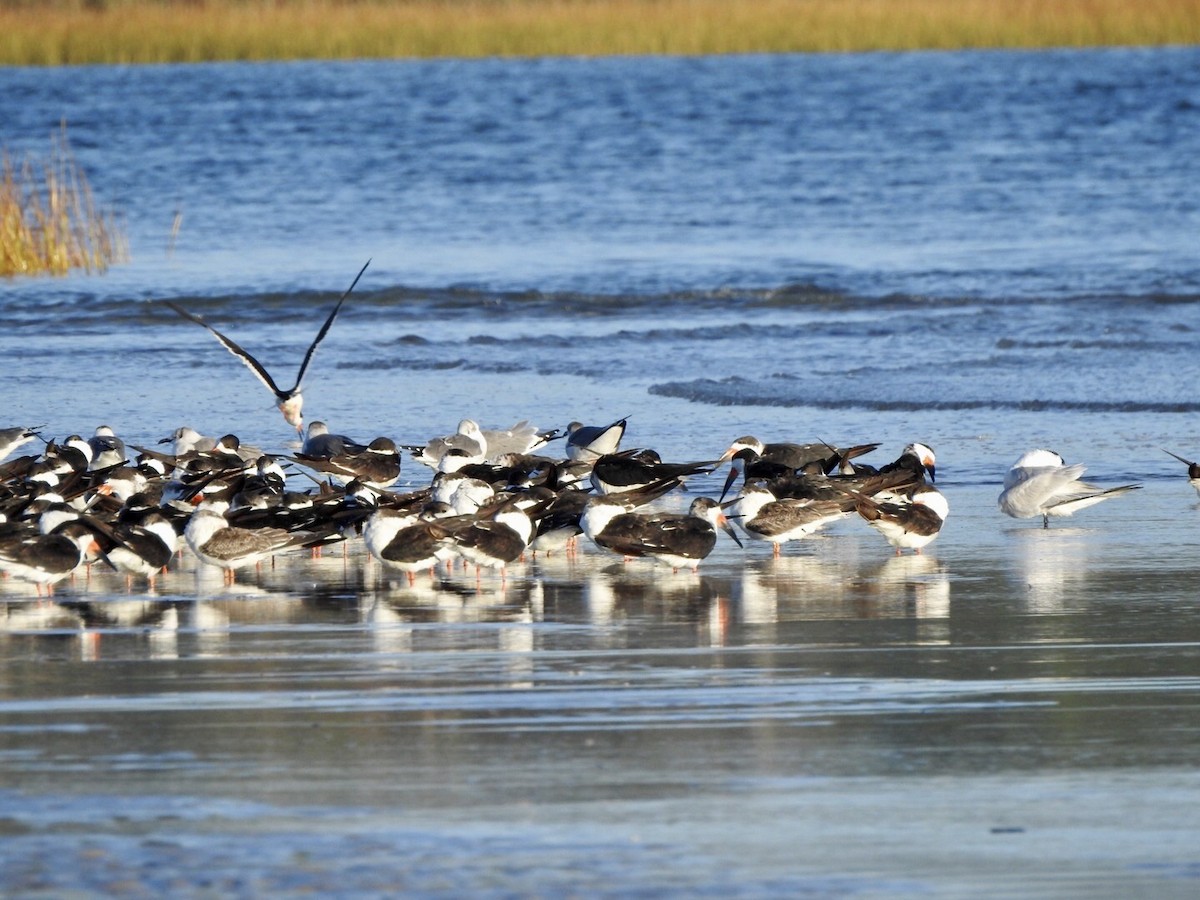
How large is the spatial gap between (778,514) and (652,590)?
96 centimetres

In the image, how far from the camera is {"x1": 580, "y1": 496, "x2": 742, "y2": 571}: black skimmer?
8.98 metres

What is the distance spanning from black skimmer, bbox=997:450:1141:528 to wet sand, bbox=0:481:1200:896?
974 mm

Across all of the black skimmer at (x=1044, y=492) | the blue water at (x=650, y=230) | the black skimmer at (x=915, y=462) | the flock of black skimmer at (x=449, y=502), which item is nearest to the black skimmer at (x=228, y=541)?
the flock of black skimmer at (x=449, y=502)

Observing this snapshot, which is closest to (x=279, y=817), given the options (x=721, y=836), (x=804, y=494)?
(x=721, y=836)

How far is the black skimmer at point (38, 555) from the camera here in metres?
8.48

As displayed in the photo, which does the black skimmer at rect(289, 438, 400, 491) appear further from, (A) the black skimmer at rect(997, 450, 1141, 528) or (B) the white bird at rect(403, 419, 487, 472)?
(A) the black skimmer at rect(997, 450, 1141, 528)

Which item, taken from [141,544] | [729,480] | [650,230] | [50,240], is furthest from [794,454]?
[650,230]

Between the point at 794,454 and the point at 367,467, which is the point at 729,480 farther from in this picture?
the point at 367,467

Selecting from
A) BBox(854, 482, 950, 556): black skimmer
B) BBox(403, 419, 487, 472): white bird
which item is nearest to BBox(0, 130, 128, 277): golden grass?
BBox(403, 419, 487, 472): white bird

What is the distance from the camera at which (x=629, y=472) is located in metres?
10.5

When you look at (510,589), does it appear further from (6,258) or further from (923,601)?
(6,258)

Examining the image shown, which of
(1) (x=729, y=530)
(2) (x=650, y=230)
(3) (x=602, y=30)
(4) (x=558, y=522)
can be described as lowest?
(1) (x=729, y=530)

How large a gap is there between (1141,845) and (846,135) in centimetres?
3373

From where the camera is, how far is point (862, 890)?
4.79 meters
